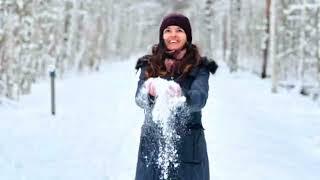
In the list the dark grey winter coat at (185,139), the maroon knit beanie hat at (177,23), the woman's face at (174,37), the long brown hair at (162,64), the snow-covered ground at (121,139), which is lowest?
the snow-covered ground at (121,139)

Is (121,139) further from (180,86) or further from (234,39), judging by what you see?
(234,39)

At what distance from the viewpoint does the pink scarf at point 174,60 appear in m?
3.97

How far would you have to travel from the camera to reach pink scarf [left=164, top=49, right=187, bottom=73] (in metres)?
3.97

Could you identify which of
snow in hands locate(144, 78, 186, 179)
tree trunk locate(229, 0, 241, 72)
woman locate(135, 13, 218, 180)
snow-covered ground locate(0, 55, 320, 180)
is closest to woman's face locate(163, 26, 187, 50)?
woman locate(135, 13, 218, 180)

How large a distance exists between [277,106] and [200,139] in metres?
17.3

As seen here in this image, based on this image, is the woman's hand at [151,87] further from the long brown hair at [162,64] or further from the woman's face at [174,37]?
the woman's face at [174,37]

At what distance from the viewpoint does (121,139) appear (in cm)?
1203

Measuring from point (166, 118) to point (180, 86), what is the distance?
216mm

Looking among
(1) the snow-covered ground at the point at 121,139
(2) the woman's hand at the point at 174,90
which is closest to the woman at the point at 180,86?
(2) the woman's hand at the point at 174,90

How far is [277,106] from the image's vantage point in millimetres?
20922

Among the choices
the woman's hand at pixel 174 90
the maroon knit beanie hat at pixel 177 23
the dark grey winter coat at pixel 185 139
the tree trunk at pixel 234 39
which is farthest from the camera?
the tree trunk at pixel 234 39

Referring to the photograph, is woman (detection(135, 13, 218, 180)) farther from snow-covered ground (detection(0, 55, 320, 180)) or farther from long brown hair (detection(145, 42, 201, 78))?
snow-covered ground (detection(0, 55, 320, 180))

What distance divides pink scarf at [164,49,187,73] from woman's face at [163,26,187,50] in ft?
0.10

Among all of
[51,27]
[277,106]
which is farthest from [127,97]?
[51,27]
